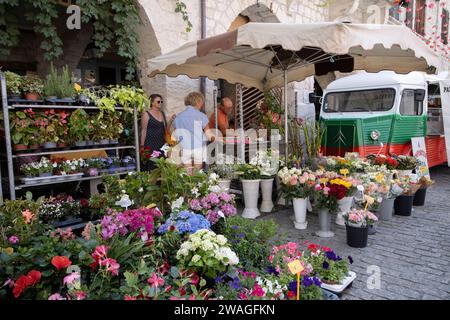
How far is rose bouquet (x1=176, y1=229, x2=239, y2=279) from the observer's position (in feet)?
6.79

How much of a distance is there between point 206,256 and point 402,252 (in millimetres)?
2400

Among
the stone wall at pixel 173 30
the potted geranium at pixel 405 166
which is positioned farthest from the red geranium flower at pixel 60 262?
the potted geranium at pixel 405 166

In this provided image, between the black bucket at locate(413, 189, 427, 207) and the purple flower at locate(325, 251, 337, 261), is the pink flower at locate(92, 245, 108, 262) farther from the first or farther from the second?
the black bucket at locate(413, 189, 427, 207)

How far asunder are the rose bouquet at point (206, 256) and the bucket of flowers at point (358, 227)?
1886 mm

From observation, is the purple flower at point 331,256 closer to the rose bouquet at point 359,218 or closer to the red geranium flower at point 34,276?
the rose bouquet at point 359,218

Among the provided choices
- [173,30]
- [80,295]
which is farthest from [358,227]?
[173,30]

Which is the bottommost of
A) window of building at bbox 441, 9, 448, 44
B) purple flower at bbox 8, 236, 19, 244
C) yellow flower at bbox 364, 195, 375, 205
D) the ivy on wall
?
yellow flower at bbox 364, 195, 375, 205

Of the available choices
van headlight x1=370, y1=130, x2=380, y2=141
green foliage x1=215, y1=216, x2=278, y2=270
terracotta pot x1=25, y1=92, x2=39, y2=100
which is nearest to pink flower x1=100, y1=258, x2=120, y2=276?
green foliage x1=215, y1=216, x2=278, y2=270

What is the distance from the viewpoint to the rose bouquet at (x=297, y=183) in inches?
161

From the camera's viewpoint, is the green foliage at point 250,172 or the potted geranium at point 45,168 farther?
the green foliage at point 250,172

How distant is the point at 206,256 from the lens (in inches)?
81.3

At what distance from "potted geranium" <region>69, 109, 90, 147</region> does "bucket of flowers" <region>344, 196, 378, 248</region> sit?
301 cm
